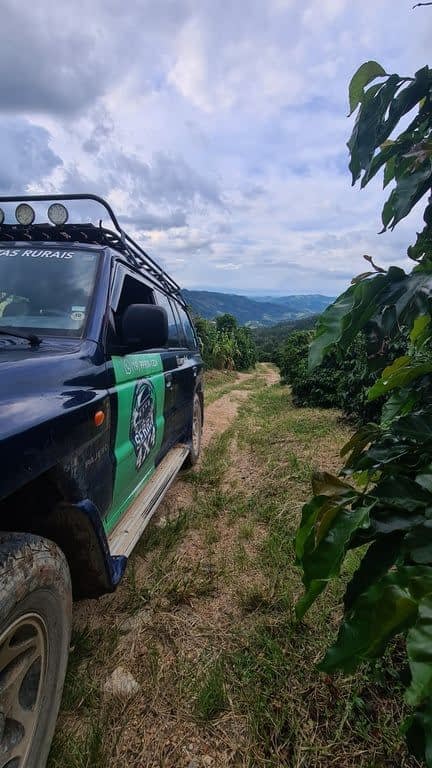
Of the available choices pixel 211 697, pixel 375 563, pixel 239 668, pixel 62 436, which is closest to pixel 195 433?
pixel 239 668

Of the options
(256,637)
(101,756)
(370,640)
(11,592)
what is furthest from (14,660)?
(256,637)

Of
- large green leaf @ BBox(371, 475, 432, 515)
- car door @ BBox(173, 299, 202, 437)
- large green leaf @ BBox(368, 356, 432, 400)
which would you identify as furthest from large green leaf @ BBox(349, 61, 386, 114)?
car door @ BBox(173, 299, 202, 437)

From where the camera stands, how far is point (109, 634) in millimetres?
2066

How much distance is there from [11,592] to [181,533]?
2140 millimetres

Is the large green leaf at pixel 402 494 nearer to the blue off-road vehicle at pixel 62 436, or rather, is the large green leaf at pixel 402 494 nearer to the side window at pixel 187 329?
the blue off-road vehicle at pixel 62 436

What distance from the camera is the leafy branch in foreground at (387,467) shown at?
24.1 inches

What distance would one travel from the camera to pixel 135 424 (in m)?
2.35

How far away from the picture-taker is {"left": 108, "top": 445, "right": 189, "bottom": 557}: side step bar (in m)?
1.96

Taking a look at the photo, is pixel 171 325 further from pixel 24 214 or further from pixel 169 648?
pixel 169 648

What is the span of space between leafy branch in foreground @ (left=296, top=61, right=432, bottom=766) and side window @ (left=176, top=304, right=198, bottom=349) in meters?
3.72

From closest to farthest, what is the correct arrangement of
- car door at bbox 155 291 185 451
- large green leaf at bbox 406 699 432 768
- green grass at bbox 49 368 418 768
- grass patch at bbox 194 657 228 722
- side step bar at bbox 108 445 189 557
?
large green leaf at bbox 406 699 432 768 < green grass at bbox 49 368 418 768 < grass patch at bbox 194 657 228 722 < side step bar at bbox 108 445 189 557 < car door at bbox 155 291 185 451

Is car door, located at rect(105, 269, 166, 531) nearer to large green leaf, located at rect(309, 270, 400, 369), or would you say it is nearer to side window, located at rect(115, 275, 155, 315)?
side window, located at rect(115, 275, 155, 315)

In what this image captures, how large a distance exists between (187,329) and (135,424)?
9.28 ft

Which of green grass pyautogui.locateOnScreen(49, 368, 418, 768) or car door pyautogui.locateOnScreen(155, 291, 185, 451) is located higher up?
car door pyautogui.locateOnScreen(155, 291, 185, 451)
